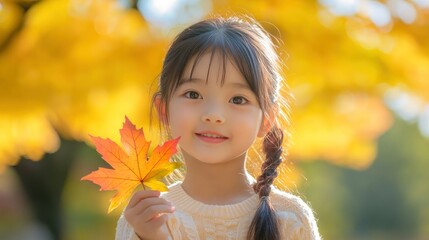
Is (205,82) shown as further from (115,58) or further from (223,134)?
(115,58)

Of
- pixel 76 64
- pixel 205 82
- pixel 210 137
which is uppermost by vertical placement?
pixel 76 64

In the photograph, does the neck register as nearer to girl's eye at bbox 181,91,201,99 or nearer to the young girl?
the young girl

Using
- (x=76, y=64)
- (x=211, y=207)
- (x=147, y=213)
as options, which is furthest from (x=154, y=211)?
(x=76, y=64)

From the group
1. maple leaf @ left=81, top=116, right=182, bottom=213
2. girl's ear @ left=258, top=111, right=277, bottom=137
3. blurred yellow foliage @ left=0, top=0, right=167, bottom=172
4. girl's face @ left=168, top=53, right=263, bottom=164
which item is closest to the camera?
maple leaf @ left=81, top=116, right=182, bottom=213

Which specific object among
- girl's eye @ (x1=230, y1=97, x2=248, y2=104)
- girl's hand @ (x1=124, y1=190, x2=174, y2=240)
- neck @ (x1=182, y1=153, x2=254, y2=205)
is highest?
girl's eye @ (x1=230, y1=97, x2=248, y2=104)

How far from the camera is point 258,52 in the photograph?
6.72ft

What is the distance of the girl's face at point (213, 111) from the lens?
1973 mm

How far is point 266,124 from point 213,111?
0.61 ft

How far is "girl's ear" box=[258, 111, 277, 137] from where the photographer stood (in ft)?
6.83

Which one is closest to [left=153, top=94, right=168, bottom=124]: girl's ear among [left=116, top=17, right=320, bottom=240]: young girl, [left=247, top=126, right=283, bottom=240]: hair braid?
[left=116, top=17, right=320, bottom=240]: young girl

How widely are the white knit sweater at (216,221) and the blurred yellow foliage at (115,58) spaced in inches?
109

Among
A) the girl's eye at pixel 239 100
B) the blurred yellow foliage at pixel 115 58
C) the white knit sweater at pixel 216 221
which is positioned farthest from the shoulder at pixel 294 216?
the blurred yellow foliage at pixel 115 58

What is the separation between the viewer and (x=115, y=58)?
5004 millimetres

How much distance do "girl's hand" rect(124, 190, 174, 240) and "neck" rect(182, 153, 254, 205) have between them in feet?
0.55
